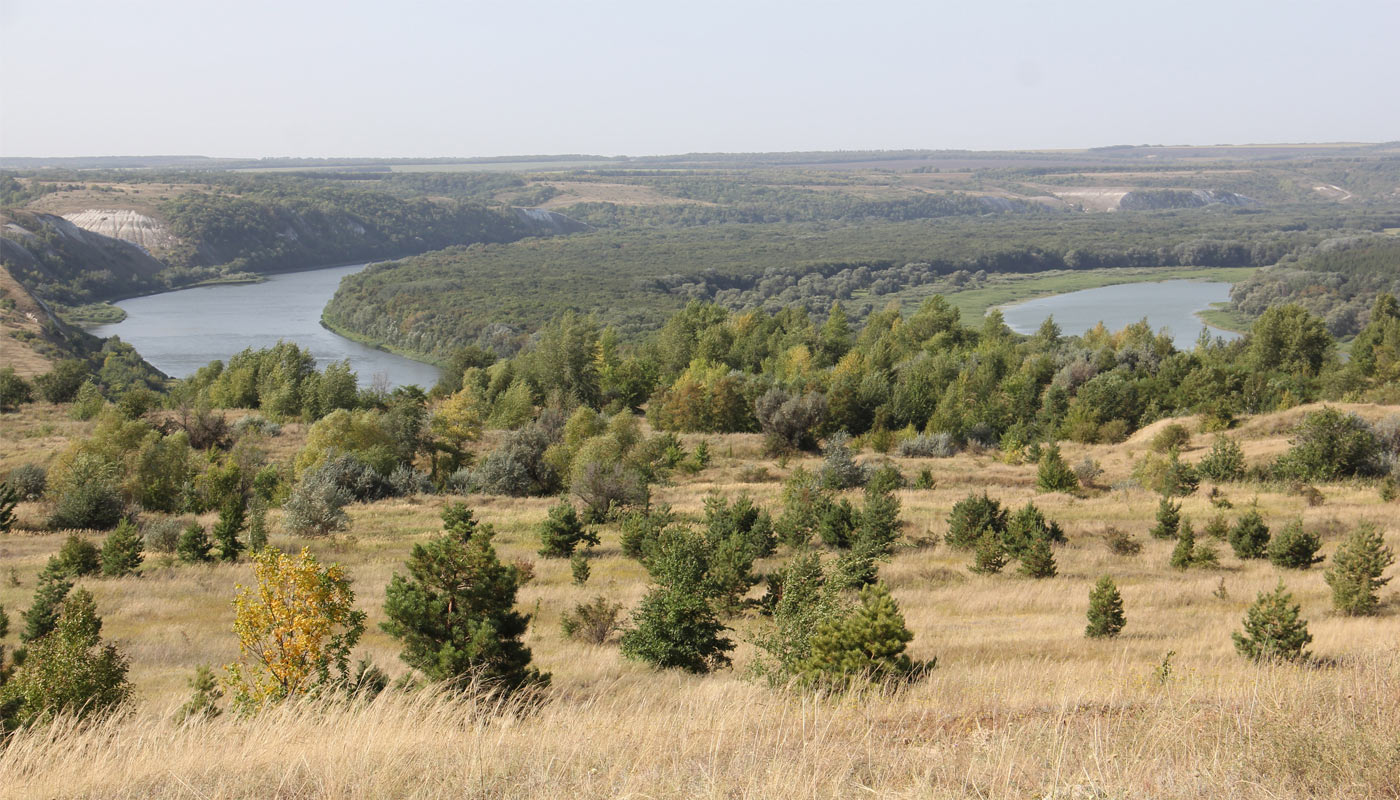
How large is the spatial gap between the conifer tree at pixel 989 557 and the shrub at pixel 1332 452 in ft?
54.4

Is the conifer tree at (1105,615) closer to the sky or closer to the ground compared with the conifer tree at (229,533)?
closer to the sky

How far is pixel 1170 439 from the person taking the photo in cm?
3950

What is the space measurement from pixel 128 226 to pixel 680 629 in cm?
17220

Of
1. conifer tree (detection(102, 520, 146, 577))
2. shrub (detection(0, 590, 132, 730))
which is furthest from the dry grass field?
conifer tree (detection(102, 520, 146, 577))

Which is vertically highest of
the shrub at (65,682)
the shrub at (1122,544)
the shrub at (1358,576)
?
the shrub at (65,682)

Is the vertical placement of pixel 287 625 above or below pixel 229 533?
above

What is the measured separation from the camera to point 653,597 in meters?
15.0

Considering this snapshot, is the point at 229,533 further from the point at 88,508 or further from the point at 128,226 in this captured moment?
the point at 128,226

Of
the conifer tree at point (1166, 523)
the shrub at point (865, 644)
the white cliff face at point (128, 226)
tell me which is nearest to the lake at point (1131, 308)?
the conifer tree at point (1166, 523)

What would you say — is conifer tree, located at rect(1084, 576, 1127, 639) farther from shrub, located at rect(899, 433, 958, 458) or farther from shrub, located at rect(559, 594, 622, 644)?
shrub, located at rect(899, 433, 958, 458)

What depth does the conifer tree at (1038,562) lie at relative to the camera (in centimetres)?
2180

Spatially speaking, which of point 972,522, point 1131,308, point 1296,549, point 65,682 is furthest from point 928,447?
point 1131,308

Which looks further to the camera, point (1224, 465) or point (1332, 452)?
point (1224, 465)

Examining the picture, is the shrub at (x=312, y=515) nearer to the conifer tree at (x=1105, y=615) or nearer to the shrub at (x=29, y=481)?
the shrub at (x=29, y=481)
